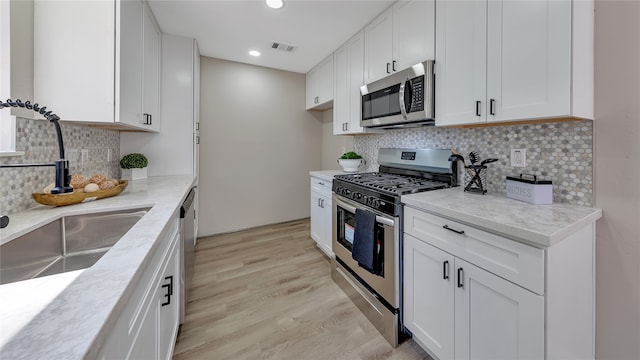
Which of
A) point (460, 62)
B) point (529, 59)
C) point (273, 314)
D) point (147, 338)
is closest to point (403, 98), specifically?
point (460, 62)

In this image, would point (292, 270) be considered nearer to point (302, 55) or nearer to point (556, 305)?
point (556, 305)

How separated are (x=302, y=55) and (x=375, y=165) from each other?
168 centimetres

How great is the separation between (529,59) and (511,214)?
79cm

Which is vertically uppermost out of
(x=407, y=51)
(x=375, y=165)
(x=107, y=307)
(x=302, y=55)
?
(x=302, y=55)

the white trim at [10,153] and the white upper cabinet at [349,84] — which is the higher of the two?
the white upper cabinet at [349,84]

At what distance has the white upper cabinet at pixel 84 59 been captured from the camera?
135cm

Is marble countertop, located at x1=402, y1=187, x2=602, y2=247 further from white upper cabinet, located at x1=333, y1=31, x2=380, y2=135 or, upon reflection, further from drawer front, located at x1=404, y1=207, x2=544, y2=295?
white upper cabinet, located at x1=333, y1=31, x2=380, y2=135

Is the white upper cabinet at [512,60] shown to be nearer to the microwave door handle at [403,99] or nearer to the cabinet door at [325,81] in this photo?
the microwave door handle at [403,99]

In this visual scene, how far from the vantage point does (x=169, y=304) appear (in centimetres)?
131

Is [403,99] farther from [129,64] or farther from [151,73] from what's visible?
[151,73]

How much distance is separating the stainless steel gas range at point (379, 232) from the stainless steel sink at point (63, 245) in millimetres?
1404

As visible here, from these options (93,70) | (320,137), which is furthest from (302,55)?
(93,70)

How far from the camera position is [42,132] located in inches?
53.6

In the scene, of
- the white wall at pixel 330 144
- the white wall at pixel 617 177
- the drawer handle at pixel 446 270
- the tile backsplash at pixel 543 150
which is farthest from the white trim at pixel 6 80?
the white wall at pixel 330 144
